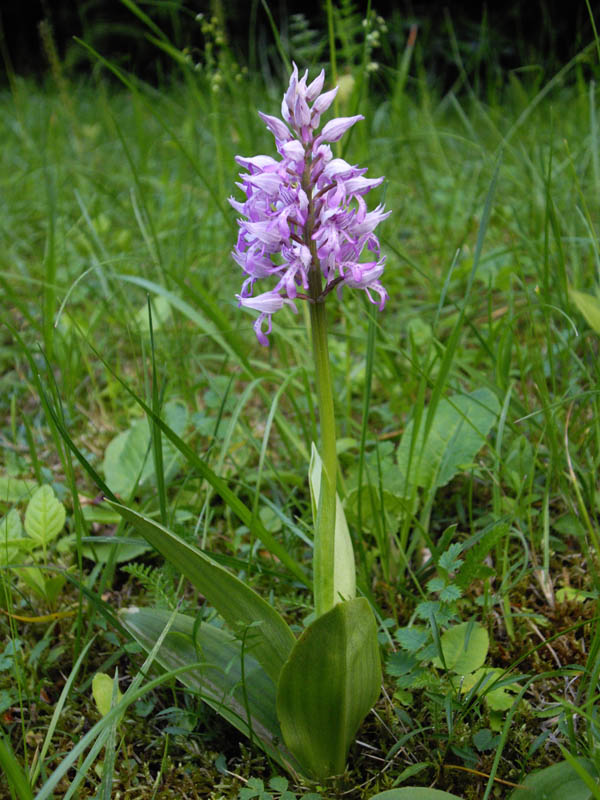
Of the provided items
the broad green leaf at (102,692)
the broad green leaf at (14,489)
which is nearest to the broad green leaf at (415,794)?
the broad green leaf at (102,692)

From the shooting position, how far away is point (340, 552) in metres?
1.24

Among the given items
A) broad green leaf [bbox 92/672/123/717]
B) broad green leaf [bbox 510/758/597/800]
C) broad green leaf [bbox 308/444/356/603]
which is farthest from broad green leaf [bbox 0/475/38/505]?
broad green leaf [bbox 510/758/597/800]

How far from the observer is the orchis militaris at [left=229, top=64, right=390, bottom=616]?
3.60ft

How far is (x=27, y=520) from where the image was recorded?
1.58 m

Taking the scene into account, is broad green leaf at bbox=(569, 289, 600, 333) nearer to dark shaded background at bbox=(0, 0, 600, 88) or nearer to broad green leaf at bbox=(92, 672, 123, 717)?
broad green leaf at bbox=(92, 672, 123, 717)

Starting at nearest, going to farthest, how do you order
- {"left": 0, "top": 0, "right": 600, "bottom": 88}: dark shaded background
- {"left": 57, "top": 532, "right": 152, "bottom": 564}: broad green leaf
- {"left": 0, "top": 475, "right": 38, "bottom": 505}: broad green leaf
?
{"left": 57, "top": 532, "right": 152, "bottom": 564}: broad green leaf
{"left": 0, "top": 475, "right": 38, "bottom": 505}: broad green leaf
{"left": 0, "top": 0, "right": 600, "bottom": 88}: dark shaded background

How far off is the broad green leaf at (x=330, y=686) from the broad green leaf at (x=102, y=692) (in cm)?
36

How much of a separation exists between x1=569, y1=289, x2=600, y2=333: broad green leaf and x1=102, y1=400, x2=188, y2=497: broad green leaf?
1.11 meters

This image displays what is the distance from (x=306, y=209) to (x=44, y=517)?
963 millimetres

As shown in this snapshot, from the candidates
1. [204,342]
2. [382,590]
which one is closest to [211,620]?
[382,590]

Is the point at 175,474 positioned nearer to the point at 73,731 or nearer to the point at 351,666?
the point at 73,731

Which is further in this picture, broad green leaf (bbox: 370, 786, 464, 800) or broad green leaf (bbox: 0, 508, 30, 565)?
broad green leaf (bbox: 0, 508, 30, 565)

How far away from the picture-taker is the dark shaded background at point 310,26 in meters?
5.26

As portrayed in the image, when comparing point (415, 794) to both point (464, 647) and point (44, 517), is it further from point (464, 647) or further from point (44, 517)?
point (44, 517)
